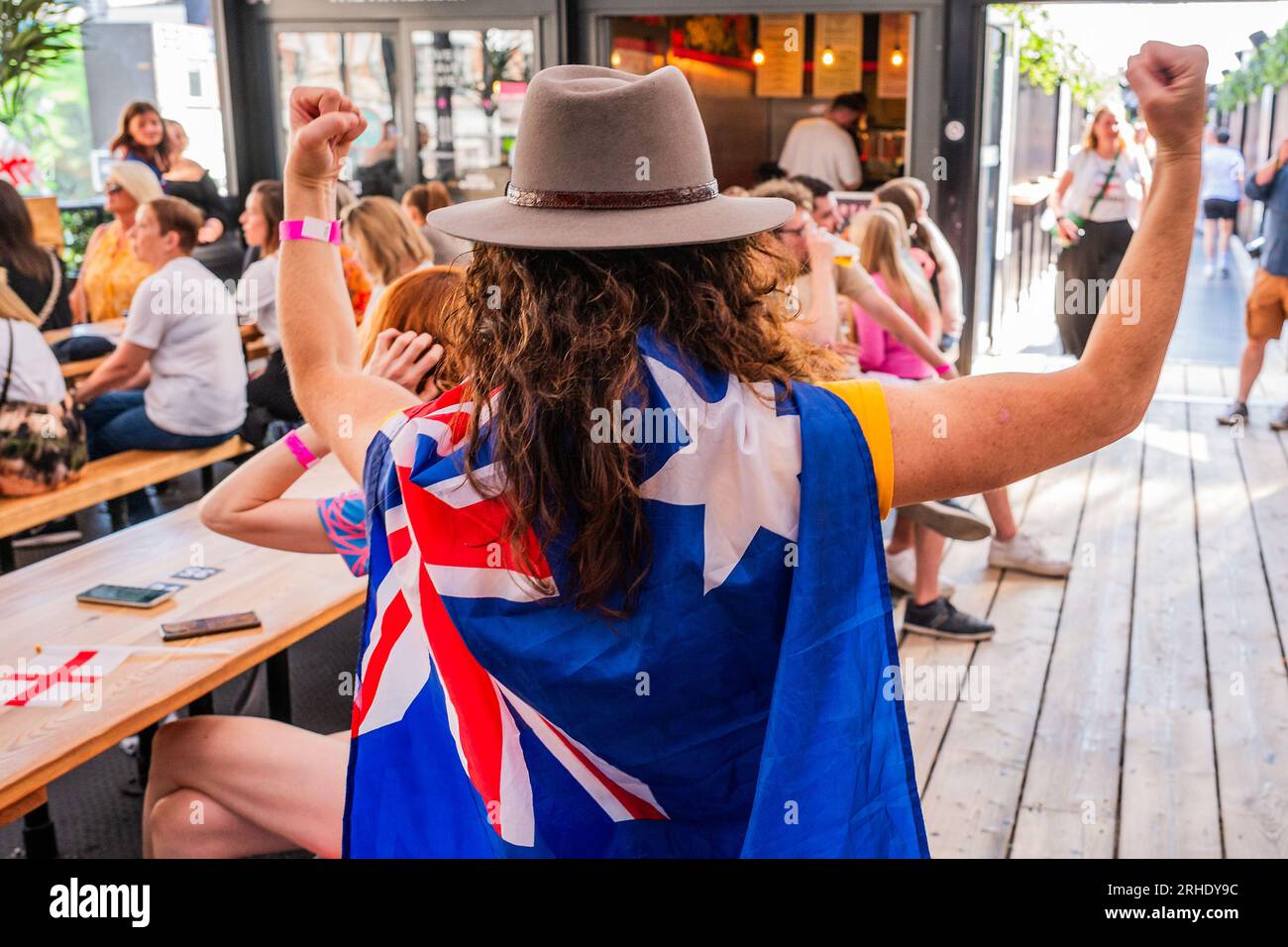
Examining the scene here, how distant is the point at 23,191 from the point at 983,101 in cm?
539

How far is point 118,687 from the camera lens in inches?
87.5

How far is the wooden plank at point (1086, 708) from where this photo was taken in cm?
301

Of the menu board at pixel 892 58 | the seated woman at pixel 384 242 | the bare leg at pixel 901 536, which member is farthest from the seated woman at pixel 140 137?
the menu board at pixel 892 58

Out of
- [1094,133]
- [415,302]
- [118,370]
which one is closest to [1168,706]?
[415,302]

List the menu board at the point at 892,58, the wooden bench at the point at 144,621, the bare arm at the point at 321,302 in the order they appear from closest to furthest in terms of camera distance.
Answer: the bare arm at the point at 321,302
the wooden bench at the point at 144,621
the menu board at the point at 892,58

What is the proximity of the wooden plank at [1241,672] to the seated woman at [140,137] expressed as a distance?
5.55 m

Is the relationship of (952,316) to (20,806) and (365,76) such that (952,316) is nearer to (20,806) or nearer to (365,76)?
(365,76)

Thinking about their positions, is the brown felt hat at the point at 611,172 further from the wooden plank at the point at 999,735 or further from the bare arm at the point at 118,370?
the bare arm at the point at 118,370

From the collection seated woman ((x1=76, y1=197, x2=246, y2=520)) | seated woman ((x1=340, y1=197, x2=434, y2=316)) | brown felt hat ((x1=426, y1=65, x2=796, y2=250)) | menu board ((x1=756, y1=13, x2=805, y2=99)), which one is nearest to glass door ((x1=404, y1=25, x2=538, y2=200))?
seated woman ((x1=340, y1=197, x2=434, y2=316))
